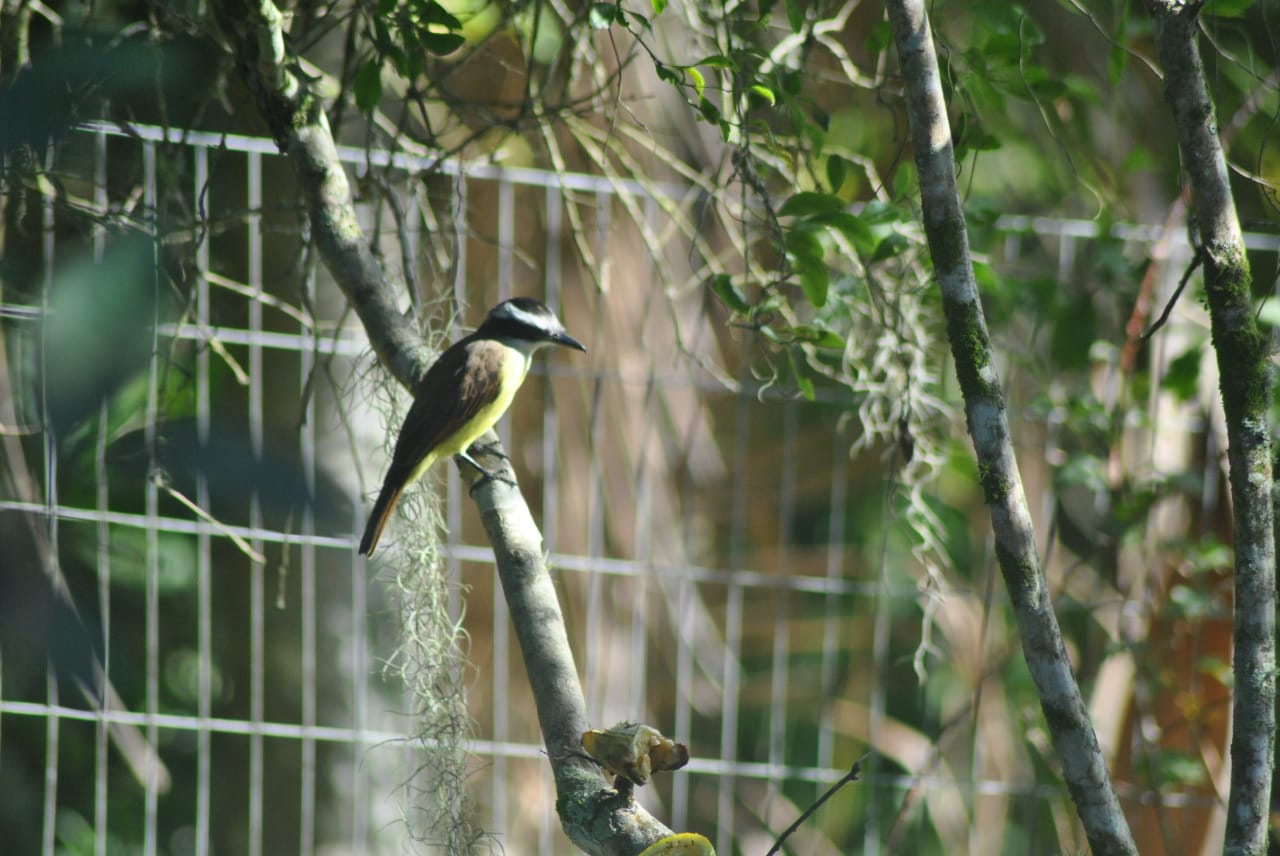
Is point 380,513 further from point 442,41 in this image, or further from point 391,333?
point 442,41

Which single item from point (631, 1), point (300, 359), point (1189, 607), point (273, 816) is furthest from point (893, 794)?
point (631, 1)

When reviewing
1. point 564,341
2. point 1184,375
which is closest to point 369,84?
point 564,341

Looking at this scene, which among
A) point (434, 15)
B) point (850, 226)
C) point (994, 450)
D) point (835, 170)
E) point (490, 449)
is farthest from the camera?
point (490, 449)

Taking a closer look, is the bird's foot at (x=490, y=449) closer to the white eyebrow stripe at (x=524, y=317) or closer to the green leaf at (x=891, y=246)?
the white eyebrow stripe at (x=524, y=317)

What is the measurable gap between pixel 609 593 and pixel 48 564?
261 centimetres

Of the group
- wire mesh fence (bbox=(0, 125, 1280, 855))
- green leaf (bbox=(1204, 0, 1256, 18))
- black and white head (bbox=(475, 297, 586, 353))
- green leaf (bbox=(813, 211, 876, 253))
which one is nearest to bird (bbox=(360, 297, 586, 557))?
black and white head (bbox=(475, 297, 586, 353))

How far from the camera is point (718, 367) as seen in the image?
3203 millimetres

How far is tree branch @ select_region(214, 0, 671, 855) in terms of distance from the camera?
53.6 inches

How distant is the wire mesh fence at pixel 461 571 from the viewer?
230 centimetres

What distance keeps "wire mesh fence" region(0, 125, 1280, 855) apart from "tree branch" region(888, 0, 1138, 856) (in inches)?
29.3

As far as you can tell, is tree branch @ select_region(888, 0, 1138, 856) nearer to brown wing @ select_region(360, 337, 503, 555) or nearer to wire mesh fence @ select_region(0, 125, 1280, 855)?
wire mesh fence @ select_region(0, 125, 1280, 855)

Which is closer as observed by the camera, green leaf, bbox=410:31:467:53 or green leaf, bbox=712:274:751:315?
green leaf, bbox=410:31:467:53

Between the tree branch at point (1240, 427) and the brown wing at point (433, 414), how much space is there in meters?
1.15

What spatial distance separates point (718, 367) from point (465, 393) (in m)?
1.21
